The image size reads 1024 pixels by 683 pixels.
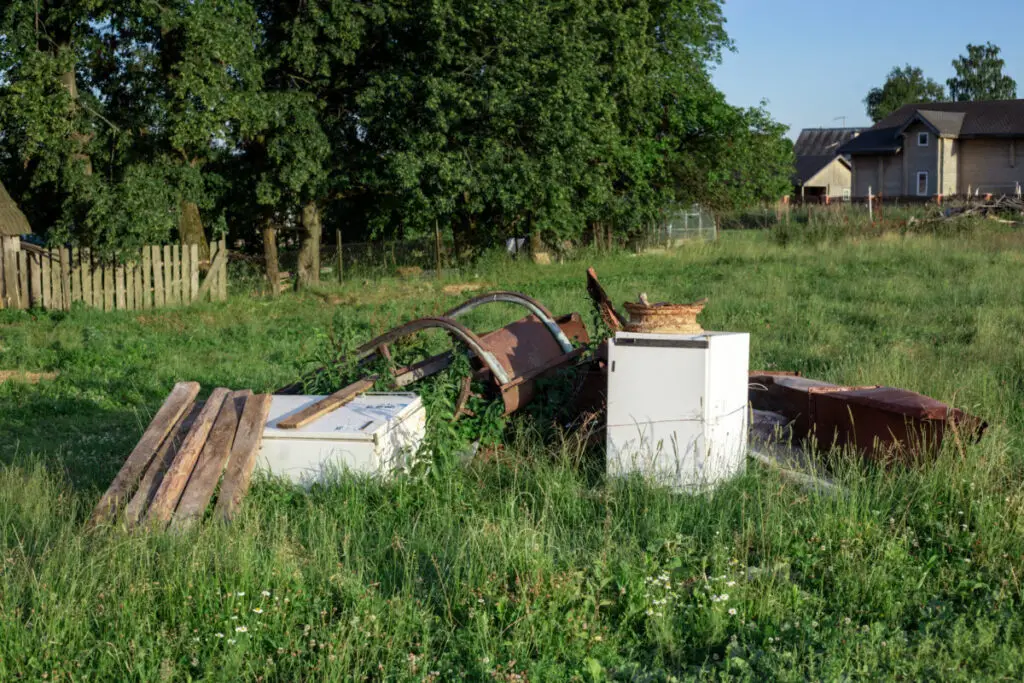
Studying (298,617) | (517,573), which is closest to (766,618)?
(517,573)

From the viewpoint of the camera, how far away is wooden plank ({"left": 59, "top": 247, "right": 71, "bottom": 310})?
17953 mm

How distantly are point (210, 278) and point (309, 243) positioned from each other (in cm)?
372

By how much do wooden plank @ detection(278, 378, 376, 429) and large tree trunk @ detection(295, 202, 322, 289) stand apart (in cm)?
1593

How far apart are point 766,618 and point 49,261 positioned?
17.0 meters

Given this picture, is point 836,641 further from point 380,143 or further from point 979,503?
point 380,143

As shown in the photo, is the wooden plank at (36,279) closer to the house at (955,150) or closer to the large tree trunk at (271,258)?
the large tree trunk at (271,258)

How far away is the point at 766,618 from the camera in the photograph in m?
4.29

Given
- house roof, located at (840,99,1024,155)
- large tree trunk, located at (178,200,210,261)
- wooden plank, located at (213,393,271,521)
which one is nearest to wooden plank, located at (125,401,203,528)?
wooden plank, located at (213,393,271,521)

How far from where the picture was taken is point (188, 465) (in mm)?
5812

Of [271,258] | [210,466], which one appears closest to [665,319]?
[210,466]

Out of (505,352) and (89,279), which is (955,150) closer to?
(89,279)

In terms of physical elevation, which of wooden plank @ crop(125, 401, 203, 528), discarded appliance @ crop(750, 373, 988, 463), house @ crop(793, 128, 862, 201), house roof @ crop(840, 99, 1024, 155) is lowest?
wooden plank @ crop(125, 401, 203, 528)

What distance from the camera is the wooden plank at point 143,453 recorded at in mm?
5473

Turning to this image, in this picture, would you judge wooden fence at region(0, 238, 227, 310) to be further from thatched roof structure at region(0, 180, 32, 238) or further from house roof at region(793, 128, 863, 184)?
house roof at region(793, 128, 863, 184)
